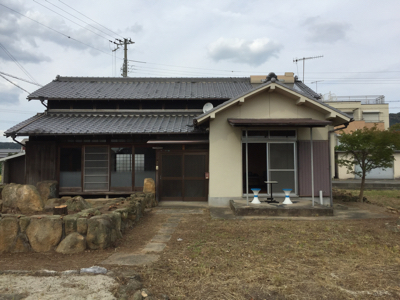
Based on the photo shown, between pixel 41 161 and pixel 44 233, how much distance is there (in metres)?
7.05

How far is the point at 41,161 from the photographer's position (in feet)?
37.4

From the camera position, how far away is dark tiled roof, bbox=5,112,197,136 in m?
10.9

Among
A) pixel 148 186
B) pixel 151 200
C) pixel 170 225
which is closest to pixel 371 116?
pixel 148 186

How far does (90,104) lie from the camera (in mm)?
13297

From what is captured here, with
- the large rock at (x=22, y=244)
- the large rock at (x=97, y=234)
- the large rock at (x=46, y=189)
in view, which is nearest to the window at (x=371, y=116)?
the large rock at (x=46, y=189)

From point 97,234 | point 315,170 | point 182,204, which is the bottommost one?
point 182,204

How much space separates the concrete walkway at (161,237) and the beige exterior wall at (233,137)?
3.15 feet

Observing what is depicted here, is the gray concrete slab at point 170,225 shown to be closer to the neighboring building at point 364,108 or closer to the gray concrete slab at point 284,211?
the gray concrete slab at point 284,211

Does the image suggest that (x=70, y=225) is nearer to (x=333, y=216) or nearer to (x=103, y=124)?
(x=103, y=124)

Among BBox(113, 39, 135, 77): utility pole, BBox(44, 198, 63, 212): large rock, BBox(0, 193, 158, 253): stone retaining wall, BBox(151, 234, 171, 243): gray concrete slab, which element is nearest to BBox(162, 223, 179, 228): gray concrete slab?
BBox(151, 234, 171, 243): gray concrete slab

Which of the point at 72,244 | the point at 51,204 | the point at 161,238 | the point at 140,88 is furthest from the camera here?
the point at 140,88

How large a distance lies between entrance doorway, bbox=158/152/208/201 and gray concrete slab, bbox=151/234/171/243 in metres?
4.48

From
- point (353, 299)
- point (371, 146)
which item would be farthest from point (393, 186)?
point (353, 299)

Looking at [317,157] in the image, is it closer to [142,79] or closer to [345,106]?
[142,79]
